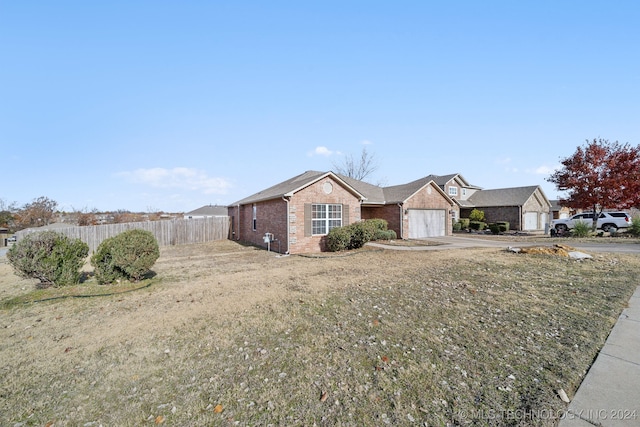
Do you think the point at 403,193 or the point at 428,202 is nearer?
the point at 403,193

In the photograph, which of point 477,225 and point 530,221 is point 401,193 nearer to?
point 477,225

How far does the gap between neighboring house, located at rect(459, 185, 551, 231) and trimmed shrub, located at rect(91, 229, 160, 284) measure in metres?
27.9

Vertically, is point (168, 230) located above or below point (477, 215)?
below

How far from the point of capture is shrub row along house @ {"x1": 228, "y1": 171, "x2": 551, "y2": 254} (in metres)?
14.4

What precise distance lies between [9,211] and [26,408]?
42.3 metres

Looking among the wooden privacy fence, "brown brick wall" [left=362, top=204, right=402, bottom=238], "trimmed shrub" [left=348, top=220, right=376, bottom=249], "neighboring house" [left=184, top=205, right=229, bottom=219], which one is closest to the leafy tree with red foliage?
"brown brick wall" [left=362, top=204, right=402, bottom=238]

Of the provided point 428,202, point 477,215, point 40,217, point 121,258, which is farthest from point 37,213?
point 477,215

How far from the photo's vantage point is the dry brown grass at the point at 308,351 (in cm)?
Result: 276

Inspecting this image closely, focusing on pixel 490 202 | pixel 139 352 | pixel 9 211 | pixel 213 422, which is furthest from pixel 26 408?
pixel 9 211

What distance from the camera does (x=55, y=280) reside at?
7.51m

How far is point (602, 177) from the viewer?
20969 mm

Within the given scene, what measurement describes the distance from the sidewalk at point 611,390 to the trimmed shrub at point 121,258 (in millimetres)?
9112

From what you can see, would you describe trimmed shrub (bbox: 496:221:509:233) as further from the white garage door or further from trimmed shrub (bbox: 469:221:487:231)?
the white garage door

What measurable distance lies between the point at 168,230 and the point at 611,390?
22.2 m
